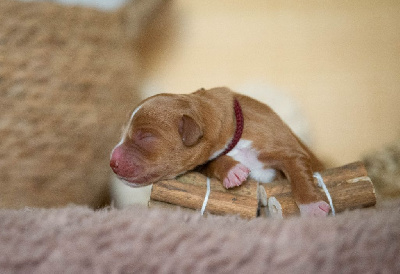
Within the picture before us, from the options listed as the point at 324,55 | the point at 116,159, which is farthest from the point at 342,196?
the point at 324,55

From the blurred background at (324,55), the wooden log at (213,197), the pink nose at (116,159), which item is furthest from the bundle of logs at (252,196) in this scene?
the blurred background at (324,55)

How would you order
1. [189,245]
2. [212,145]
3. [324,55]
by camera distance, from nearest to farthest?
[189,245]
[212,145]
[324,55]

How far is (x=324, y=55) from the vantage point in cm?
236

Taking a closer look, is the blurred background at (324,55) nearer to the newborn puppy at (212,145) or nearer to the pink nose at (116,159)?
the newborn puppy at (212,145)

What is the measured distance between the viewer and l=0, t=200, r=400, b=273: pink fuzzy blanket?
68 centimetres

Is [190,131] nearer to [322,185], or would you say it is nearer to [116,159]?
[116,159]

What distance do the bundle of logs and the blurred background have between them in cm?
124

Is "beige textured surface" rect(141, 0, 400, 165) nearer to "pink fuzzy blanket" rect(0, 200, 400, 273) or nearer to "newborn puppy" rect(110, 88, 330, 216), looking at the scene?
"newborn puppy" rect(110, 88, 330, 216)

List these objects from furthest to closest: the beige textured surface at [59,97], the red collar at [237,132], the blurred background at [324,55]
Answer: the blurred background at [324,55], the beige textured surface at [59,97], the red collar at [237,132]

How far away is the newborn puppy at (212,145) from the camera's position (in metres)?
1.14

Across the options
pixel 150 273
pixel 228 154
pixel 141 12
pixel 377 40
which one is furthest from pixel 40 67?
pixel 377 40

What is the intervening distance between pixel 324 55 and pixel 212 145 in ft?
4.77

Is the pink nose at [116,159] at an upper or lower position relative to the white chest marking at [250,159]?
upper

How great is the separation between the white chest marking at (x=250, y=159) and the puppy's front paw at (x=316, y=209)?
26cm
